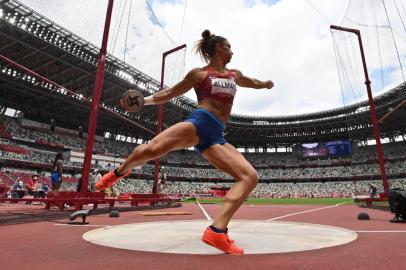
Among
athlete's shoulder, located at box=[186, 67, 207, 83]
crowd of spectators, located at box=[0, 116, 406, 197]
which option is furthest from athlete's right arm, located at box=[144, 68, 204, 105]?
crowd of spectators, located at box=[0, 116, 406, 197]

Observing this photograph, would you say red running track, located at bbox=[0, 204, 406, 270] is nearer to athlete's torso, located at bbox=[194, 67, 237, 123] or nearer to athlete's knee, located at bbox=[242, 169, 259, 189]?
athlete's knee, located at bbox=[242, 169, 259, 189]

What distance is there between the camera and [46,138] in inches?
1665

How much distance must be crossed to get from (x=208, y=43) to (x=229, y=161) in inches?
58.7

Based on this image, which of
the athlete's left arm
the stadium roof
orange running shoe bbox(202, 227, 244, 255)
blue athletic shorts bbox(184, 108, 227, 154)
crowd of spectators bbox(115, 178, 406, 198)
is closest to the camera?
orange running shoe bbox(202, 227, 244, 255)

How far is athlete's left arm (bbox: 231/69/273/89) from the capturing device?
3.63m

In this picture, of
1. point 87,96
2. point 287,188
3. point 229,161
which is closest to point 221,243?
point 229,161

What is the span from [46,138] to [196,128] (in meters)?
45.7

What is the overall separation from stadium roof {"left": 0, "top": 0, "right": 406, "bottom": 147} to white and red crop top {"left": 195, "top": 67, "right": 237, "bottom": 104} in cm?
1299

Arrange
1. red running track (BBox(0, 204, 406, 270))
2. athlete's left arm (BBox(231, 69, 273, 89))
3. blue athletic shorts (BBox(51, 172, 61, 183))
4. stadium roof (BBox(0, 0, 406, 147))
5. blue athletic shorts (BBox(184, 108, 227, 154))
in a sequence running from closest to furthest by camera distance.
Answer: red running track (BBox(0, 204, 406, 270)), blue athletic shorts (BBox(184, 108, 227, 154)), athlete's left arm (BBox(231, 69, 273, 89)), blue athletic shorts (BBox(51, 172, 61, 183)), stadium roof (BBox(0, 0, 406, 147))

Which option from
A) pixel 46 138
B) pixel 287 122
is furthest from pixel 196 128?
pixel 287 122

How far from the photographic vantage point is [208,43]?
11.3 feet

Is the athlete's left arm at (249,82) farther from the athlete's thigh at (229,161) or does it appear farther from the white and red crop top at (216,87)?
the athlete's thigh at (229,161)

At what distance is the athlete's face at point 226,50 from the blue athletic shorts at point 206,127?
80 cm

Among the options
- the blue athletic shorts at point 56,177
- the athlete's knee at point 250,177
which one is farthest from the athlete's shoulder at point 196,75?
the blue athletic shorts at point 56,177
